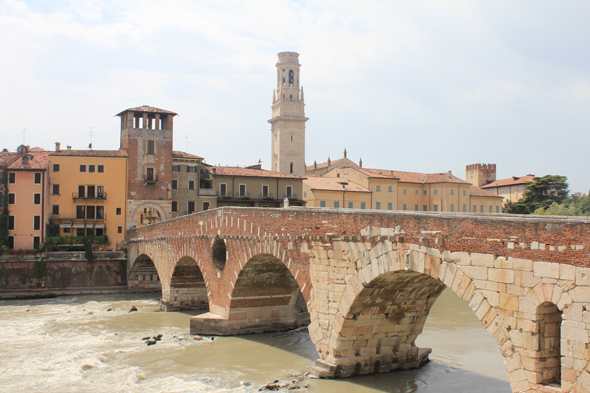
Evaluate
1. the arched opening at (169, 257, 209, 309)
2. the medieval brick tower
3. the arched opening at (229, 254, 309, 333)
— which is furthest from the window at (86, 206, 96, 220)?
the arched opening at (229, 254, 309, 333)

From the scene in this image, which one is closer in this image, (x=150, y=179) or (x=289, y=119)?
(x=150, y=179)

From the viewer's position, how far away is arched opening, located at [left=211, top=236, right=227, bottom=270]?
22812 mm

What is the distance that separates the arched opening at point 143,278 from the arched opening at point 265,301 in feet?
58.5

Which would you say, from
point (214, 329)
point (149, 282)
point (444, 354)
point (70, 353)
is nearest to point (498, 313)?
point (444, 354)

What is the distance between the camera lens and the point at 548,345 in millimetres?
9836

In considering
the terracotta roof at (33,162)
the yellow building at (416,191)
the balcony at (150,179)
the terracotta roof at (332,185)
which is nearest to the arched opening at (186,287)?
the balcony at (150,179)

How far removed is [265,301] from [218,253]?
294 centimetres

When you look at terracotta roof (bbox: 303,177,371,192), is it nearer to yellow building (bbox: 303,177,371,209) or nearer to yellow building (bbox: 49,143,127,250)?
yellow building (bbox: 303,177,371,209)

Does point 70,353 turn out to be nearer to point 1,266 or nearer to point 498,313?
point 498,313

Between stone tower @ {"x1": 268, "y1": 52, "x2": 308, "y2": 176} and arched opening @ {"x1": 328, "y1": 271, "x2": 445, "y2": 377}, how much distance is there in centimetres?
5517

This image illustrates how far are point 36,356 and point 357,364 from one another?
1117 centimetres

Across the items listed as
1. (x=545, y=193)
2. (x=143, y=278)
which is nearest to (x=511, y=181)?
(x=545, y=193)

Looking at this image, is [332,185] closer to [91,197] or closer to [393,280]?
[91,197]

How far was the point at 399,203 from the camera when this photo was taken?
54844mm
